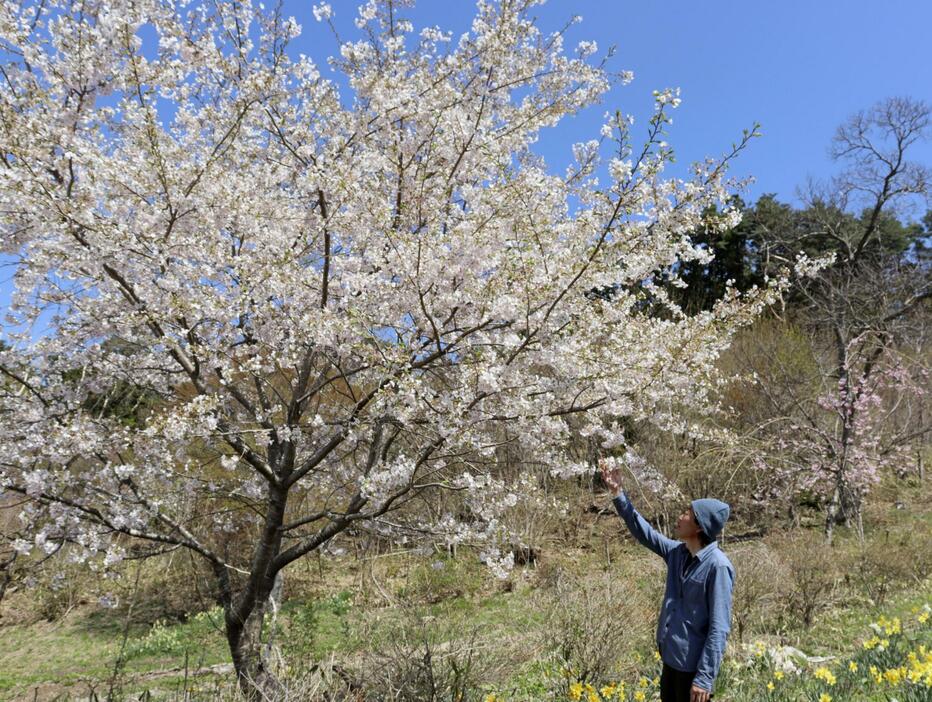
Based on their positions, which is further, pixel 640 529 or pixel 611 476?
pixel 611 476

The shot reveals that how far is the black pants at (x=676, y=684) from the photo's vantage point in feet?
9.27

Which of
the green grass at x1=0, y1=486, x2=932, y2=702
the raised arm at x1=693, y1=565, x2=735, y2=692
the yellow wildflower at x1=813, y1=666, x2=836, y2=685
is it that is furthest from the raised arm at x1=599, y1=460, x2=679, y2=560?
the green grass at x1=0, y1=486, x2=932, y2=702

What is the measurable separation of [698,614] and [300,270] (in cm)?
308

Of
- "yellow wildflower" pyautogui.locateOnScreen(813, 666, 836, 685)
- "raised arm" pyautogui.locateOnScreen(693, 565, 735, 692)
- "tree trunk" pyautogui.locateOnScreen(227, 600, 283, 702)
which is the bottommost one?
"yellow wildflower" pyautogui.locateOnScreen(813, 666, 836, 685)

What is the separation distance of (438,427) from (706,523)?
1.59 m

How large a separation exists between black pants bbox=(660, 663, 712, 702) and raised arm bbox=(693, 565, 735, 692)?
15cm

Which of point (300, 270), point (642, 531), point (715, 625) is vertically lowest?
point (715, 625)

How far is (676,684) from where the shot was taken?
9.39 feet

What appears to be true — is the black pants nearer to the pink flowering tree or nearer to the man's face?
the man's face

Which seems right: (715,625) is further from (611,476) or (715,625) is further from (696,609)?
(611,476)

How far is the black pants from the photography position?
2.83 m

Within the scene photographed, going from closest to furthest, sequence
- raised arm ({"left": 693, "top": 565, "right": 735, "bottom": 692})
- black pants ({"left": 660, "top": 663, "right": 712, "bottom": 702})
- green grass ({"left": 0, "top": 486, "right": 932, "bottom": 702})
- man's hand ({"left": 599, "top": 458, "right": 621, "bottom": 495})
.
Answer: raised arm ({"left": 693, "top": 565, "right": 735, "bottom": 692}), black pants ({"left": 660, "top": 663, "right": 712, "bottom": 702}), man's hand ({"left": 599, "top": 458, "right": 621, "bottom": 495}), green grass ({"left": 0, "top": 486, "right": 932, "bottom": 702})

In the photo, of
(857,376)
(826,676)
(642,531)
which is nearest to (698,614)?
(642,531)

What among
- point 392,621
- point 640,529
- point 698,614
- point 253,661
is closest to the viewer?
point 698,614
